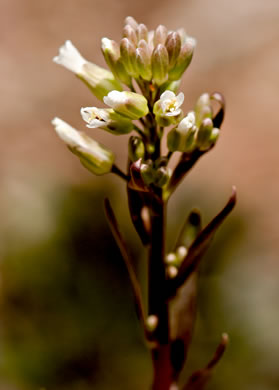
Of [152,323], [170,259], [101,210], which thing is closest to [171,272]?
[170,259]

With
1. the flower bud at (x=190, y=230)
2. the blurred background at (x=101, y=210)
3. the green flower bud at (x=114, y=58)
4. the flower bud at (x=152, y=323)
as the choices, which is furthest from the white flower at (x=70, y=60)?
the blurred background at (x=101, y=210)

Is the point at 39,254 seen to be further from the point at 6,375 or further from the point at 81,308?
the point at 6,375

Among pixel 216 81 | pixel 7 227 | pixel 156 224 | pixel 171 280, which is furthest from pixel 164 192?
pixel 216 81

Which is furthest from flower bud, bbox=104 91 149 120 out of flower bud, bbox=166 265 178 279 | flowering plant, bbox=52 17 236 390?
flower bud, bbox=166 265 178 279

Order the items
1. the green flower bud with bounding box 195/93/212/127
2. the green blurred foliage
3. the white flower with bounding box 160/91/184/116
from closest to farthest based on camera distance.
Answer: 1. the white flower with bounding box 160/91/184/116
2. the green flower bud with bounding box 195/93/212/127
3. the green blurred foliage

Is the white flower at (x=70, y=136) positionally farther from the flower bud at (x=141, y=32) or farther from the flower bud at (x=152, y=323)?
the flower bud at (x=152, y=323)

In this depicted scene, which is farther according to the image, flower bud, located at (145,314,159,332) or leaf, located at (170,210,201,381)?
leaf, located at (170,210,201,381)

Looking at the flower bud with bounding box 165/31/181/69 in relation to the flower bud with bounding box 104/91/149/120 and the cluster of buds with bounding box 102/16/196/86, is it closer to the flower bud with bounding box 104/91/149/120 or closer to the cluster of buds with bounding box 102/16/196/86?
the cluster of buds with bounding box 102/16/196/86
